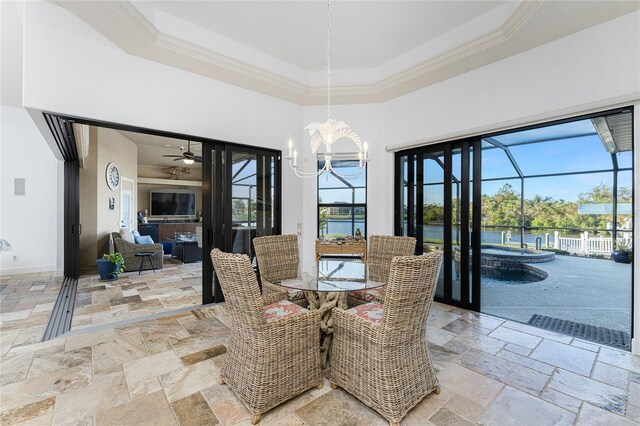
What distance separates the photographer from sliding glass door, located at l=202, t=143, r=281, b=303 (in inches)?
149

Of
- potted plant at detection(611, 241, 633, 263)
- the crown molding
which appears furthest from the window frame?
potted plant at detection(611, 241, 633, 263)

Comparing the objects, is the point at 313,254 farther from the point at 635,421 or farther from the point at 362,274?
the point at 635,421

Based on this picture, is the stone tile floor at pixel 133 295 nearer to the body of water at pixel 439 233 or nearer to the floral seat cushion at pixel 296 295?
the floral seat cushion at pixel 296 295

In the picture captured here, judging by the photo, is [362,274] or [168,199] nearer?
[362,274]

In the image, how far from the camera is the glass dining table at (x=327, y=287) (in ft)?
7.16

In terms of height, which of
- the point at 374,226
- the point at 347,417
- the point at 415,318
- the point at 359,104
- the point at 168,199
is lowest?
the point at 347,417

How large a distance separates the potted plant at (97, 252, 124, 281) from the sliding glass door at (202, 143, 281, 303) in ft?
8.60

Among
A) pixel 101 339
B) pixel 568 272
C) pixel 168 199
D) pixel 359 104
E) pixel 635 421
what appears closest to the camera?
pixel 635 421

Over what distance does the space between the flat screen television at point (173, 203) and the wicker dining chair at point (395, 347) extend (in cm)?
1064

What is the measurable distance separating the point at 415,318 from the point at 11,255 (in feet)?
24.9

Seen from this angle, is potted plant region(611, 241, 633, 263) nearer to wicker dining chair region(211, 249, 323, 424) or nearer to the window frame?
the window frame

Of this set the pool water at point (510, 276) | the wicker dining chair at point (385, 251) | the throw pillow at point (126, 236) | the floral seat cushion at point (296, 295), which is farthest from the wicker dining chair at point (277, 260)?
the throw pillow at point (126, 236)

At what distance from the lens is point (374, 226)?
14.9 ft

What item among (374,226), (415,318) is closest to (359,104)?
(374,226)
